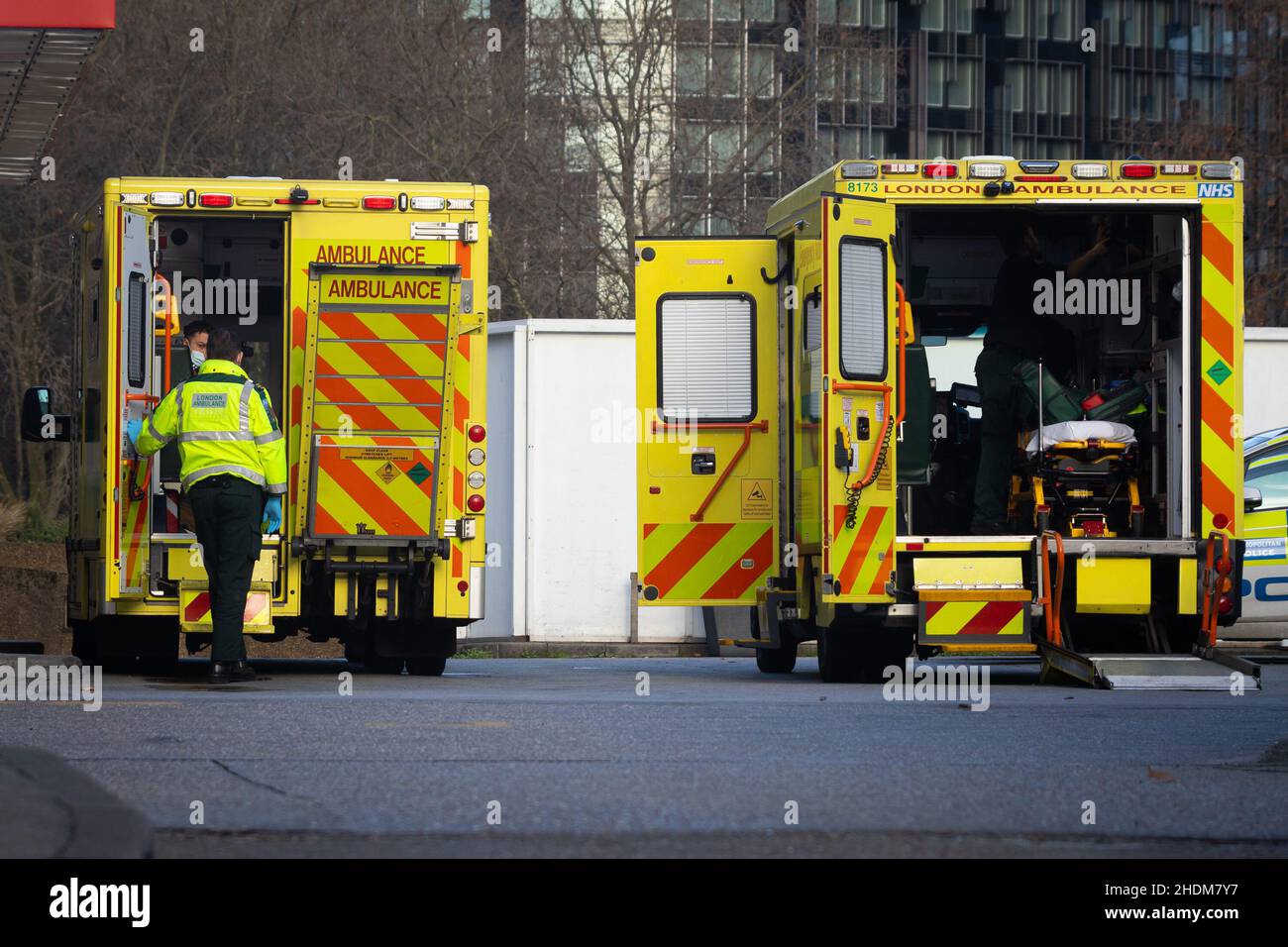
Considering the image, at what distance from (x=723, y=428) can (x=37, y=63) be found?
4446mm

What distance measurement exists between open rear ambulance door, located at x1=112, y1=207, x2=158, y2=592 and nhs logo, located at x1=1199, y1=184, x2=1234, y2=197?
5911 millimetres

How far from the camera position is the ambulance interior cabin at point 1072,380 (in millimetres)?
12570

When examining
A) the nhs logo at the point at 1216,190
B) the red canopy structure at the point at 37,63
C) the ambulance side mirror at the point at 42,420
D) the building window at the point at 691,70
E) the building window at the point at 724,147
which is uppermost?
the building window at the point at 691,70

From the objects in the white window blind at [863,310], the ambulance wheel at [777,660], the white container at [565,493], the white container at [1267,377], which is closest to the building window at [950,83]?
the white container at [1267,377]

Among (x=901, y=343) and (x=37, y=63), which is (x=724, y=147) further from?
(x=37, y=63)

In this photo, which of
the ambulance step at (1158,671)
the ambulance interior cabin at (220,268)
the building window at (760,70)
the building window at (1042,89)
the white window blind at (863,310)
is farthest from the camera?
the building window at (1042,89)

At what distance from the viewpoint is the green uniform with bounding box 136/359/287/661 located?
38.7ft

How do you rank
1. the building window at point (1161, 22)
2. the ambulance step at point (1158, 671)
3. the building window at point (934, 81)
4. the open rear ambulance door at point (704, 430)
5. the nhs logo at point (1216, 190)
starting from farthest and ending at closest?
1. the building window at point (934, 81)
2. the building window at point (1161, 22)
3. the open rear ambulance door at point (704, 430)
4. the nhs logo at point (1216, 190)
5. the ambulance step at point (1158, 671)

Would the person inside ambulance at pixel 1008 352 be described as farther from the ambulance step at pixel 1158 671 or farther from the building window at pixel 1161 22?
the building window at pixel 1161 22

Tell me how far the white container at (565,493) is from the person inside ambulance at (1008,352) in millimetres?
4971

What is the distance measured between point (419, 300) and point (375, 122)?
622 inches

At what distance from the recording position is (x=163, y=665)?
13.9 meters
